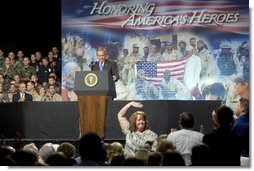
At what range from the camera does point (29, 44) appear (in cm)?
1587

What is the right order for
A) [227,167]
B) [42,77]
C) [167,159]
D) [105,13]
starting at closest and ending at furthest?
[167,159] < [227,167] < [42,77] < [105,13]

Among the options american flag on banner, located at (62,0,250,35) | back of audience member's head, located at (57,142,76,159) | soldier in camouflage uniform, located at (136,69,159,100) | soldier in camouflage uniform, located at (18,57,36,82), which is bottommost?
back of audience member's head, located at (57,142,76,159)

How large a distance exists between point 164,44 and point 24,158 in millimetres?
9424

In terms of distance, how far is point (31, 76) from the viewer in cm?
1423

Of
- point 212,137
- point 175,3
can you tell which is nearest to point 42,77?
point 175,3

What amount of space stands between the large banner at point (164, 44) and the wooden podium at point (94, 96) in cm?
501

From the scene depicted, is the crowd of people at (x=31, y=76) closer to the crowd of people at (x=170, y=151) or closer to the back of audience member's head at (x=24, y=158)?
the crowd of people at (x=170, y=151)

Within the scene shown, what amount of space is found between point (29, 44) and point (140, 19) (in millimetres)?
2587

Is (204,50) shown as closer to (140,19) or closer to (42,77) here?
(140,19)

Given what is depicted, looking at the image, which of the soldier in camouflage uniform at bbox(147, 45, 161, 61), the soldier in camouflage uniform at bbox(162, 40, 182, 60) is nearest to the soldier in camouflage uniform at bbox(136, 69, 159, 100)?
the soldier in camouflage uniform at bbox(147, 45, 161, 61)

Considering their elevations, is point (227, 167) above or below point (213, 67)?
below

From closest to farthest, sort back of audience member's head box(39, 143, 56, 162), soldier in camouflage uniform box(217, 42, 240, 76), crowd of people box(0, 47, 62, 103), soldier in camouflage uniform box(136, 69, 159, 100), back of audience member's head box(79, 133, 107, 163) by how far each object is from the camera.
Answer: back of audience member's head box(79, 133, 107, 163)
back of audience member's head box(39, 143, 56, 162)
crowd of people box(0, 47, 62, 103)
soldier in camouflage uniform box(217, 42, 240, 76)
soldier in camouflage uniform box(136, 69, 159, 100)

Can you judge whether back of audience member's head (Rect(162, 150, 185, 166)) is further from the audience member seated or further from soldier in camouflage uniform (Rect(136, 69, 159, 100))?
soldier in camouflage uniform (Rect(136, 69, 159, 100))

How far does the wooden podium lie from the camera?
9734 millimetres
